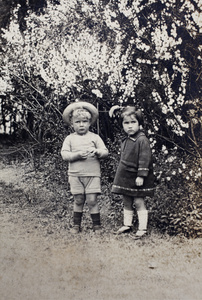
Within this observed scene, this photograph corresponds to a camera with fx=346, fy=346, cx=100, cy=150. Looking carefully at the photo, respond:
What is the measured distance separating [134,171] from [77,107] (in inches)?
25.6

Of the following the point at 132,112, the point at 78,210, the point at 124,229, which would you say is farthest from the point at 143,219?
the point at 132,112

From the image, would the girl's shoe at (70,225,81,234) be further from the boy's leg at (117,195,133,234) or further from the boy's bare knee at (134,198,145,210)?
the boy's bare knee at (134,198,145,210)

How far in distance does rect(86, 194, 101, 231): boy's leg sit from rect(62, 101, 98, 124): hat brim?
58 cm

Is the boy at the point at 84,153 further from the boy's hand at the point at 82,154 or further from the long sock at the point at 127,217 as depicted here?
the long sock at the point at 127,217

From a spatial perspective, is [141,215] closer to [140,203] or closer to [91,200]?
[140,203]

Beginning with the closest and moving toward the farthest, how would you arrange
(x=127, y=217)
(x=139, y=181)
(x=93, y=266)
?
(x=93, y=266)
(x=139, y=181)
(x=127, y=217)

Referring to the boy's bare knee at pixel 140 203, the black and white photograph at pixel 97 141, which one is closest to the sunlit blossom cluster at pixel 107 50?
the black and white photograph at pixel 97 141

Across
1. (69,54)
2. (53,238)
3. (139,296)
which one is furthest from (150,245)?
(69,54)

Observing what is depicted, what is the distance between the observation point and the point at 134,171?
8.63 feet

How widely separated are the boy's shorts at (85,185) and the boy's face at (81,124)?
0.35 m

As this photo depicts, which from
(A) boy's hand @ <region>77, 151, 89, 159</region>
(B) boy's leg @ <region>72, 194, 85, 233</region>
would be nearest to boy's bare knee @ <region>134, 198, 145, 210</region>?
(B) boy's leg @ <region>72, 194, 85, 233</region>

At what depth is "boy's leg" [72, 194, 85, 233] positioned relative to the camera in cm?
269

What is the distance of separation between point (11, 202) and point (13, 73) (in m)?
1.07

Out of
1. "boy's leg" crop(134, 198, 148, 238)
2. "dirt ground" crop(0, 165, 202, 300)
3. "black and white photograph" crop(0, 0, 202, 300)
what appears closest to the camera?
"dirt ground" crop(0, 165, 202, 300)
